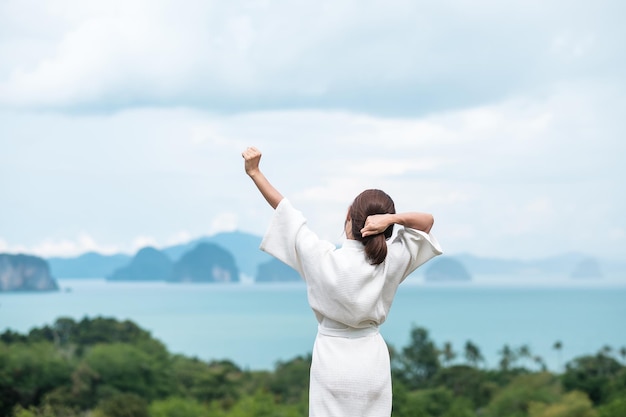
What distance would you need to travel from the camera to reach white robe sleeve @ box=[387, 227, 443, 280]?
9.95 ft

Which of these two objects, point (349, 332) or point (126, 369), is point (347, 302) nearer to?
point (349, 332)

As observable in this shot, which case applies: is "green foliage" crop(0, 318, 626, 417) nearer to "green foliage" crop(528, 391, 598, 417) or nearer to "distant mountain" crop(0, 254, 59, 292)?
"green foliage" crop(528, 391, 598, 417)


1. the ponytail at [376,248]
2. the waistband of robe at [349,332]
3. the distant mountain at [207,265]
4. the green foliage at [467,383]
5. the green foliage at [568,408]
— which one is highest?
the distant mountain at [207,265]

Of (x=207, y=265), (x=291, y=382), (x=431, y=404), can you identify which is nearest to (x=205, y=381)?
(x=291, y=382)

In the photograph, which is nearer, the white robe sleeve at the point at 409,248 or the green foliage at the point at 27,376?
the white robe sleeve at the point at 409,248

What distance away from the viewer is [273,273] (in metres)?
121

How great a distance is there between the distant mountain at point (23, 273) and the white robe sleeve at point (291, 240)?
222 ft

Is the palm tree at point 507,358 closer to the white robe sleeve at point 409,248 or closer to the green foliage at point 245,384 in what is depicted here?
the green foliage at point 245,384

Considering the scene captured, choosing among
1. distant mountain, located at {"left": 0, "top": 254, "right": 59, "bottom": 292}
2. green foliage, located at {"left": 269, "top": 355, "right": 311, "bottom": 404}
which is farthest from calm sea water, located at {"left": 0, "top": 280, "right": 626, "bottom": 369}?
green foliage, located at {"left": 269, "top": 355, "right": 311, "bottom": 404}

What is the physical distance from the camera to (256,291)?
151125 mm

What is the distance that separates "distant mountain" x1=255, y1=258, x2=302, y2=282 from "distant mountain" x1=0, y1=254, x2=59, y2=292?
3939 centimetres

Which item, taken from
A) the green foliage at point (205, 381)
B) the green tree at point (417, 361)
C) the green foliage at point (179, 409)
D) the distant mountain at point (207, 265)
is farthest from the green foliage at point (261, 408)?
the distant mountain at point (207, 265)

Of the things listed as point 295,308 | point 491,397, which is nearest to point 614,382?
point 491,397

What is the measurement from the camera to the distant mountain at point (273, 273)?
112m
